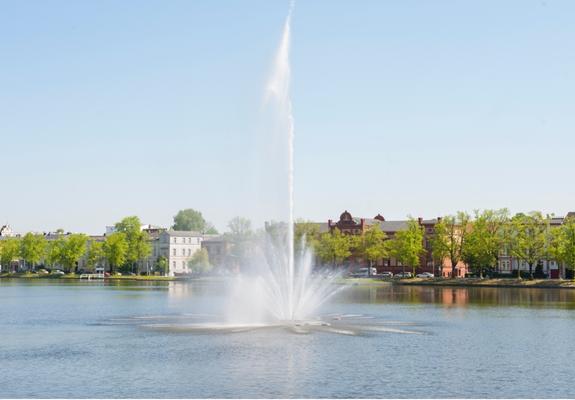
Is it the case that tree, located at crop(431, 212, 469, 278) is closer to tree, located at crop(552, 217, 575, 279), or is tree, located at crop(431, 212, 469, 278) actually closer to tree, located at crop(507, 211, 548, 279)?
tree, located at crop(507, 211, 548, 279)

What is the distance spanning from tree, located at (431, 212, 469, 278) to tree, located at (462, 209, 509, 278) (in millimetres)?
2762

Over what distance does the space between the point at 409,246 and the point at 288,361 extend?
14515 cm

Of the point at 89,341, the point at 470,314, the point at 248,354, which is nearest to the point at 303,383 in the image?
the point at 248,354

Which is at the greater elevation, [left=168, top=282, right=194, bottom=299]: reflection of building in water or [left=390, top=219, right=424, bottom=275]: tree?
[left=390, top=219, right=424, bottom=275]: tree

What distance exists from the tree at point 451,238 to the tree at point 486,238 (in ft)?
9.06

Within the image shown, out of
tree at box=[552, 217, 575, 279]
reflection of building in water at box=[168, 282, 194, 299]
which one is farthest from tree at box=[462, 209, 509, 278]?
reflection of building in water at box=[168, 282, 194, 299]

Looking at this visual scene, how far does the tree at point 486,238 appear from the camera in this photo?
172 metres

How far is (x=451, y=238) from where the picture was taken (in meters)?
182

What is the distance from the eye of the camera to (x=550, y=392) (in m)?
38.4

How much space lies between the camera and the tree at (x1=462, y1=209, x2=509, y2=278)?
172500mm

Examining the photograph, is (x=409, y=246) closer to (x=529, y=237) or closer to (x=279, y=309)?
(x=529, y=237)

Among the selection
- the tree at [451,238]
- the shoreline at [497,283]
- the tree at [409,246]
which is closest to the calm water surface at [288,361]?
the shoreline at [497,283]

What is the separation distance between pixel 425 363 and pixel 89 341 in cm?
2437

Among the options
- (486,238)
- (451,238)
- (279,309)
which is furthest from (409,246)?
(279,309)
